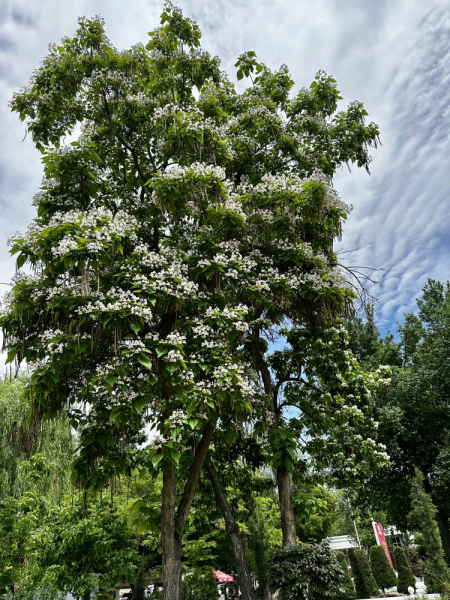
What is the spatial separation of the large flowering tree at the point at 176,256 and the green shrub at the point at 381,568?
14.1 meters

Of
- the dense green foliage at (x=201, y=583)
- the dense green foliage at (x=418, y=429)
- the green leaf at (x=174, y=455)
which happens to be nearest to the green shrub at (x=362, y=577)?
the dense green foliage at (x=418, y=429)

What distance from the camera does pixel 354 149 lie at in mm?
9242

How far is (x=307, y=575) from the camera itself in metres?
7.60

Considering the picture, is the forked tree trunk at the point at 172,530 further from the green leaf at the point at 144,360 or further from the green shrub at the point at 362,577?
the green shrub at the point at 362,577

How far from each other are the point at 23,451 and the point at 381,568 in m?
16.8

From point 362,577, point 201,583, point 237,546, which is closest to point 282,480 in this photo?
point 237,546

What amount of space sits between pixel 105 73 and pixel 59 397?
6363mm

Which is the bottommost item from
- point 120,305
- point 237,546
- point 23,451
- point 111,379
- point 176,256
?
point 237,546

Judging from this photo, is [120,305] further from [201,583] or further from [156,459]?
[201,583]

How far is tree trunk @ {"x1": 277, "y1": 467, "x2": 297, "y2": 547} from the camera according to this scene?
28.9 ft

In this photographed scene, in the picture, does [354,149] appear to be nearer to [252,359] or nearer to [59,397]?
[252,359]

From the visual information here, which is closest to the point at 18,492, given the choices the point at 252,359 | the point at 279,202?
the point at 252,359

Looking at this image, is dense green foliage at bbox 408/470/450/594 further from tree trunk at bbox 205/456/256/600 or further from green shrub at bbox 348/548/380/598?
green shrub at bbox 348/548/380/598

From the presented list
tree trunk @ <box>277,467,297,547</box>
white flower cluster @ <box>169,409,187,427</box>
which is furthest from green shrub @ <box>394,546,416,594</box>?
white flower cluster @ <box>169,409,187,427</box>
